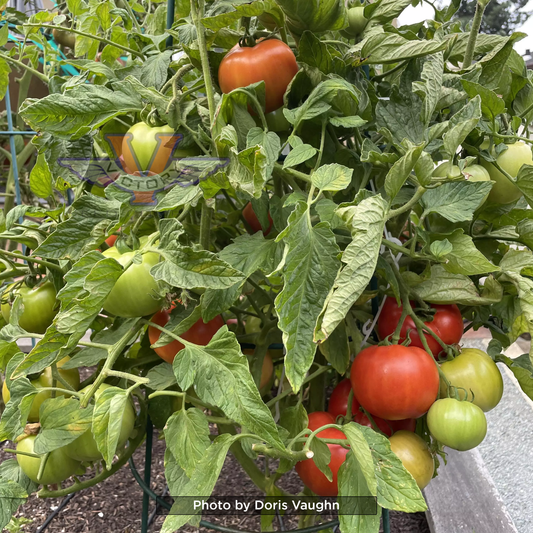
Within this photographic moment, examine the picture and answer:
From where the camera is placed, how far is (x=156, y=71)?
19.6 inches

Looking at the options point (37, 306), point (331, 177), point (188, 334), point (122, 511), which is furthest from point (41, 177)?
point (122, 511)

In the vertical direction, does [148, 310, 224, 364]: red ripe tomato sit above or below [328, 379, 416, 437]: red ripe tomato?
above

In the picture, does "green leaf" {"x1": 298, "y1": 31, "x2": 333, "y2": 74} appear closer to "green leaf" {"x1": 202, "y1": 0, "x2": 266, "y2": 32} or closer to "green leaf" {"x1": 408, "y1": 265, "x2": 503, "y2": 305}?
"green leaf" {"x1": 202, "y1": 0, "x2": 266, "y2": 32}

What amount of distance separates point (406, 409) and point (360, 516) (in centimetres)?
10

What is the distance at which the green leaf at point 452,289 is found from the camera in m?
0.47

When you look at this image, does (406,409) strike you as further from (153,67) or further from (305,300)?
(153,67)

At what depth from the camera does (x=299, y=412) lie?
1.69 ft

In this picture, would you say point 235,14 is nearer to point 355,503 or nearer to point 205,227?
point 205,227

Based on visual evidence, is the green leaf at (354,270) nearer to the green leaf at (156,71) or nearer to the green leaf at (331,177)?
the green leaf at (331,177)

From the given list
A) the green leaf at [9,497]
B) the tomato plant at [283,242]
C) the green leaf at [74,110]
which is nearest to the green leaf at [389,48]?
the tomato plant at [283,242]

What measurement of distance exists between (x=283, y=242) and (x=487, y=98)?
0.24 m

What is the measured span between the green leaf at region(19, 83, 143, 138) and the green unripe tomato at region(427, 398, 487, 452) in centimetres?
42

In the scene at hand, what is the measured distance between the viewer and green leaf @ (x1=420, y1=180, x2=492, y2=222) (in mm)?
419

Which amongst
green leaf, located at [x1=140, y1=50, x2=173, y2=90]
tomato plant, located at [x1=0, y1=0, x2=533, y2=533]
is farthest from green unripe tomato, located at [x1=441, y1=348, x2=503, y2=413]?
green leaf, located at [x1=140, y1=50, x2=173, y2=90]
